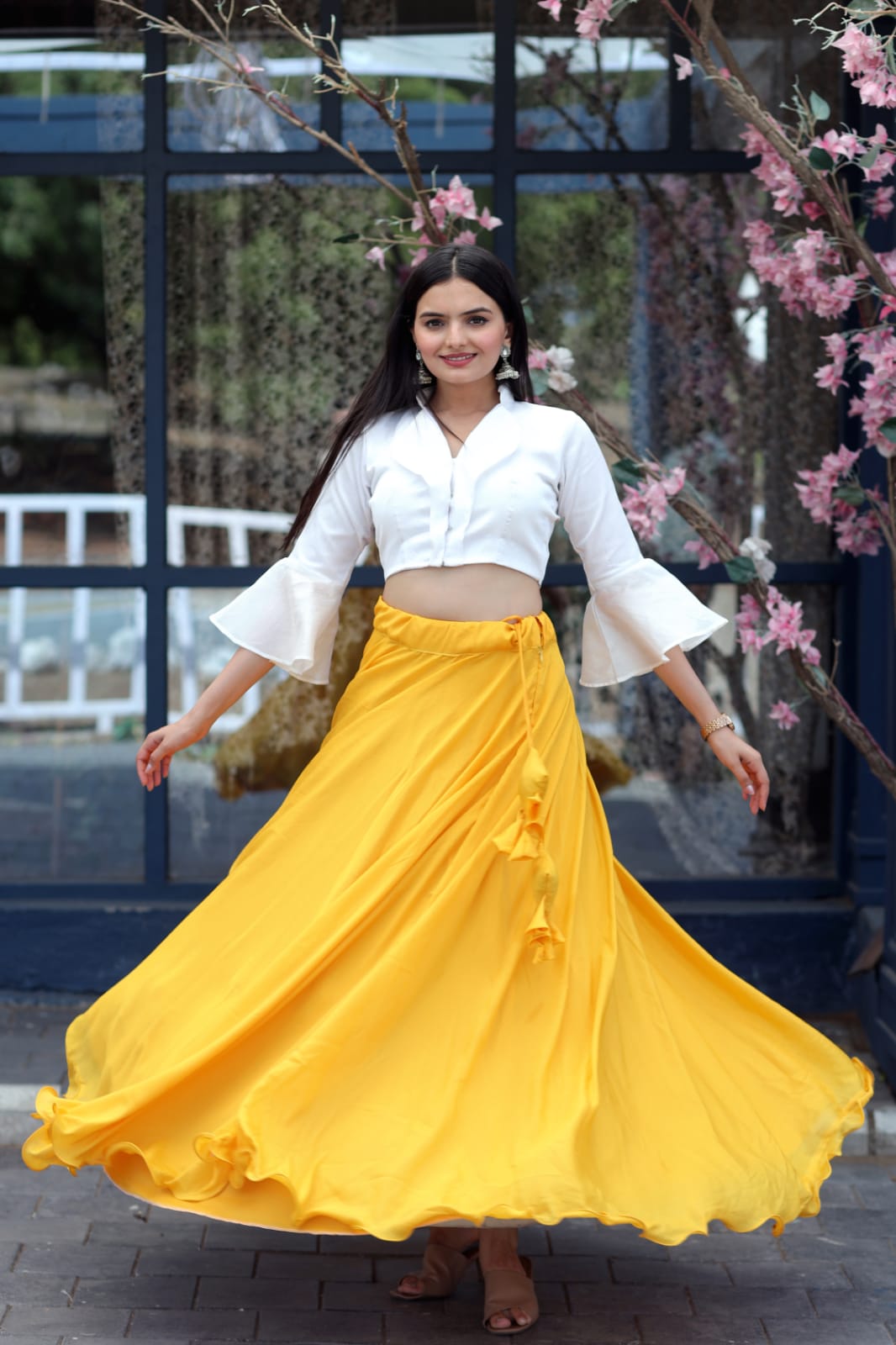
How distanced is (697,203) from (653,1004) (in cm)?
274

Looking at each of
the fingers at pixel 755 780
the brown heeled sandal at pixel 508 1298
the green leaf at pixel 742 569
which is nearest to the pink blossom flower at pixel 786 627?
the green leaf at pixel 742 569

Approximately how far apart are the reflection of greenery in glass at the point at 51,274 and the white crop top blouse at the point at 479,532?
2047 millimetres

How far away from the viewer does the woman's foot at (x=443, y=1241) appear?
3154 millimetres

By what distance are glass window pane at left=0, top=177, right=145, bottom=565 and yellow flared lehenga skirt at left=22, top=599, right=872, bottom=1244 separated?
2090 millimetres

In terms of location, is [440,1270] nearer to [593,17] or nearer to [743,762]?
[743,762]

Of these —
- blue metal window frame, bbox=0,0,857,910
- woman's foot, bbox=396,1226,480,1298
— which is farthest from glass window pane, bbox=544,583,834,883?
woman's foot, bbox=396,1226,480,1298

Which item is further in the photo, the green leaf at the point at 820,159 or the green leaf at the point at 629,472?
the green leaf at the point at 629,472

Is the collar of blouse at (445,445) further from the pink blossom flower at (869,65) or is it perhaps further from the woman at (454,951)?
the pink blossom flower at (869,65)

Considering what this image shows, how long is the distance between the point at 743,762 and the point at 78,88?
3100mm

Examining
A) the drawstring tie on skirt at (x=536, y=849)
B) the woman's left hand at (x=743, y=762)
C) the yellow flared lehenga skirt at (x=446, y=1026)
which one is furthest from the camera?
the woman's left hand at (x=743, y=762)

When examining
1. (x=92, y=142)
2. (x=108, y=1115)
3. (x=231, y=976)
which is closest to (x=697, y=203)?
(x=92, y=142)

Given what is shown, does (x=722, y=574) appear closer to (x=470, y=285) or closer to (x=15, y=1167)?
(x=470, y=285)

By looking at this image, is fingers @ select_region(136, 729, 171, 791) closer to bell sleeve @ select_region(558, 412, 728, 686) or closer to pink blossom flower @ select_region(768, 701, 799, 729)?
bell sleeve @ select_region(558, 412, 728, 686)

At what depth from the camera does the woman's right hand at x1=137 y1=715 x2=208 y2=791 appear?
3.16 meters
